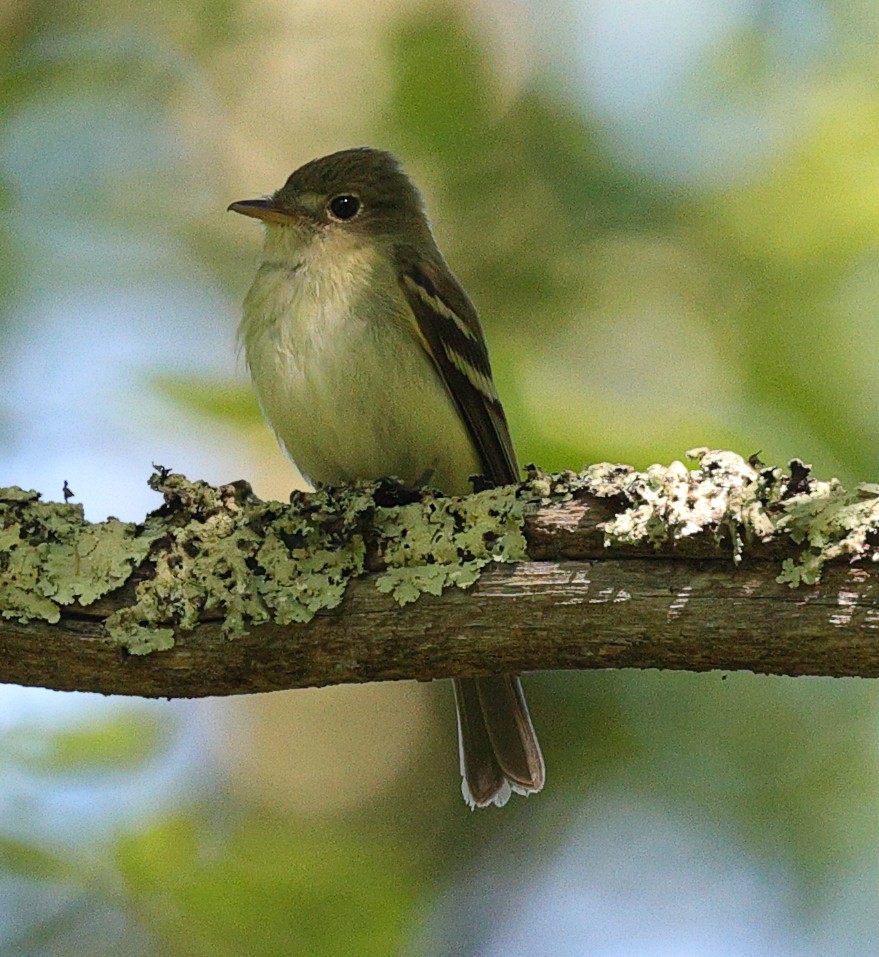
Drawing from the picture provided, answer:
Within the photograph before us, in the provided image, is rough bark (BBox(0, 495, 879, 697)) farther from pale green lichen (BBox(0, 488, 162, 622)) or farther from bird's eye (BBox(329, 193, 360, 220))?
bird's eye (BBox(329, 193, 360, 220))

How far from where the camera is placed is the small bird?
4.79 m

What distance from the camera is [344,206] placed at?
5.55 metres

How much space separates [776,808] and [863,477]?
4.51 feet

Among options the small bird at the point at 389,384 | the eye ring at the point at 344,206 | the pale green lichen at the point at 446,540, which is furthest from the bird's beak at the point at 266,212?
the pale green lichen at the point at 446,540

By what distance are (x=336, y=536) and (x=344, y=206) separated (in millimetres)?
2277

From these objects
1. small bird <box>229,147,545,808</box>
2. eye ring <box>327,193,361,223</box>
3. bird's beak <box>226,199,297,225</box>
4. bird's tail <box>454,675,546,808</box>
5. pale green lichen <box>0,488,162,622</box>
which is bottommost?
bird's tail <box>454,675,546,808</box>

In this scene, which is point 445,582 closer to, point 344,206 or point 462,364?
point 462,364

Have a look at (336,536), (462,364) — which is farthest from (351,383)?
(336,536)

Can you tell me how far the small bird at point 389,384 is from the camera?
4793 millimetres

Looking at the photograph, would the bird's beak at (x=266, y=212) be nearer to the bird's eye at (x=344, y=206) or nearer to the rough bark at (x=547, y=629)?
the bird's eye at (x=344, y=206)

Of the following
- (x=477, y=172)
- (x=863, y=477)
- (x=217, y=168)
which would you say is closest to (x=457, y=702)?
(x=863, y=477)

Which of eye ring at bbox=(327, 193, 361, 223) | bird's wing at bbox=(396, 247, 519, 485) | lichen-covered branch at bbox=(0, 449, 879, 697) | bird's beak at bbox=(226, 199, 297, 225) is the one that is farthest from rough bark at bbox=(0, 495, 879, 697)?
eye ring at bbox=(327, 193, 361, 223)

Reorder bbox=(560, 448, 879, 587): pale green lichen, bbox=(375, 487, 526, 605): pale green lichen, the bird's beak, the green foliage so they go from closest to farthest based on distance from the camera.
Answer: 1. bbox=(560, 448, 879, 587): pale green lichen
2. bbox=(375, 487, 526, 605): pale green lichen
3. the green foliage
4. the bird's beak

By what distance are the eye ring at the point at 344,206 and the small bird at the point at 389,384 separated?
192mm
